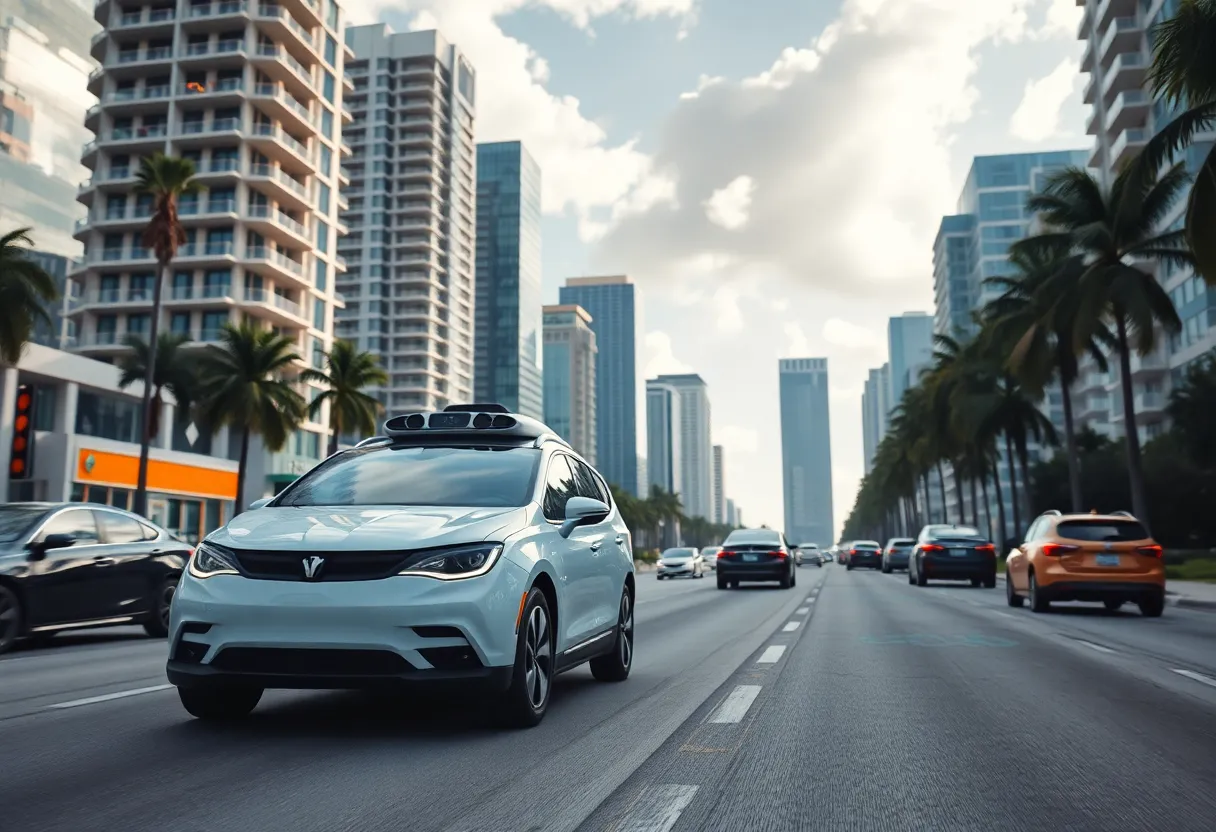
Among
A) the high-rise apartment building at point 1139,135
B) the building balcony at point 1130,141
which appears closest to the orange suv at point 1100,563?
the high-rise apartment building at point 1139,135

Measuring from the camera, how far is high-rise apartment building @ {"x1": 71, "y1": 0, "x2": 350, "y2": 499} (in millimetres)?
67812

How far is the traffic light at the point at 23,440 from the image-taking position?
30.0m

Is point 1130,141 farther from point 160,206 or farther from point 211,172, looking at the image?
point 160,206

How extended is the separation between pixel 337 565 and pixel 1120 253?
36.4 m

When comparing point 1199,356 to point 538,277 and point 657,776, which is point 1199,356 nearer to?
point 657,776

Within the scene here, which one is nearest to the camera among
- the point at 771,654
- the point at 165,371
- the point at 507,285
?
the point at 771,654

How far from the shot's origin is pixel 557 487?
22.7ft

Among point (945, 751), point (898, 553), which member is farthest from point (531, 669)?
point (898, 553)

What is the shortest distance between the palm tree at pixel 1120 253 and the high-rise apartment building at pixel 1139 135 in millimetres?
22135

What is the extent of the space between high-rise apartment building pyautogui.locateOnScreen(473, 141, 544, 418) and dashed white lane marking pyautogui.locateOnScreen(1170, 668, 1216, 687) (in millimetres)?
142608

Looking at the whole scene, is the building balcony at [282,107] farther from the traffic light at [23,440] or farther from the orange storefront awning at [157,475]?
the traffic light at [23,440]

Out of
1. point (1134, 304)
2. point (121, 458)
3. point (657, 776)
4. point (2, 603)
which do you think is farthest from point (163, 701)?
point (121, 458)

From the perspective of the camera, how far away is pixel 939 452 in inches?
2579

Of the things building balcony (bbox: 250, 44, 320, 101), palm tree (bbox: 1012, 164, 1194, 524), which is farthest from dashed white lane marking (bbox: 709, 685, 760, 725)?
building balcony (bbox: 250, 44, 320, 101)
